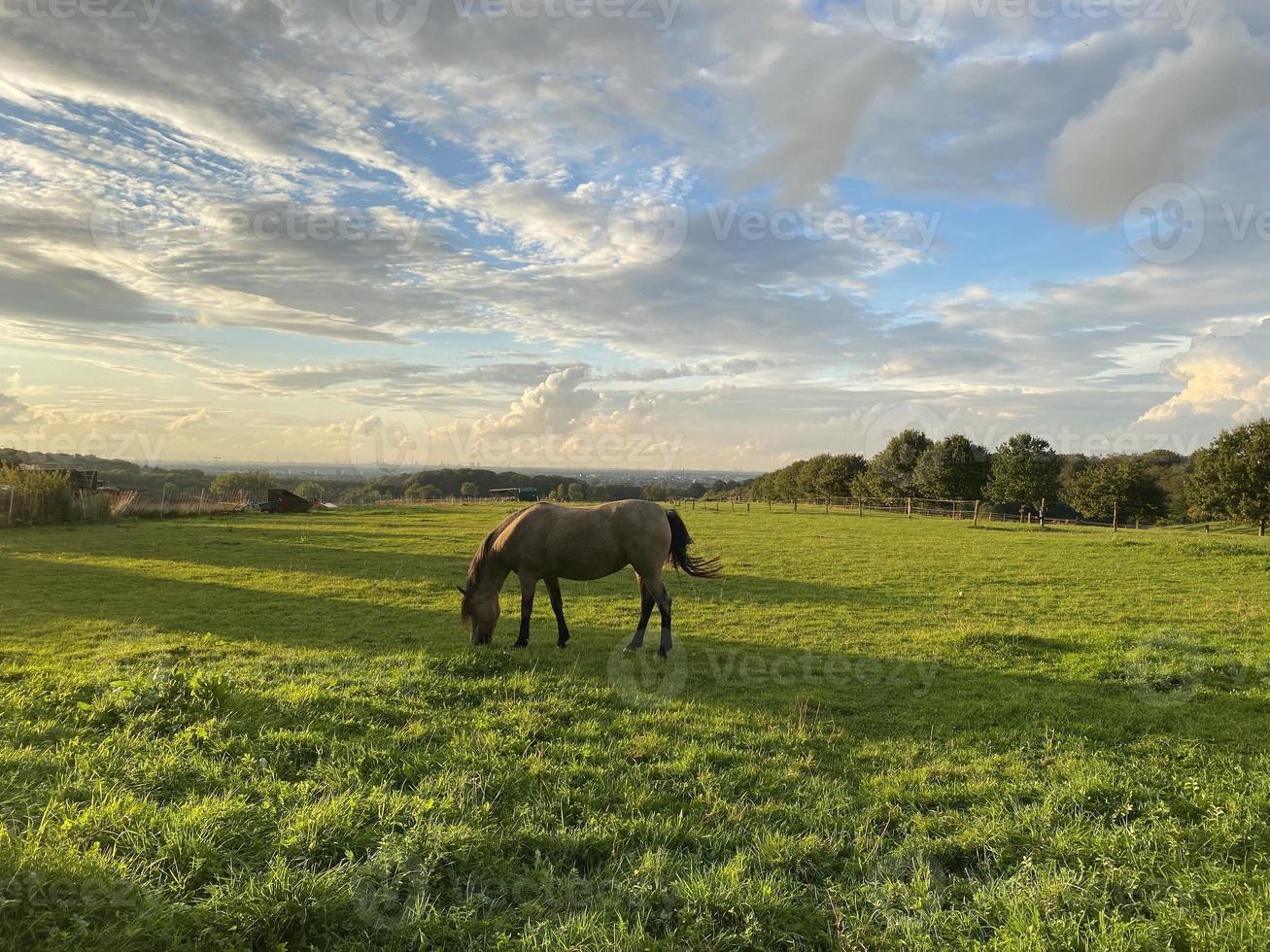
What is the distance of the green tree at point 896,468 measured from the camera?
6812cm

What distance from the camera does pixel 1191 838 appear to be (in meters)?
4.14

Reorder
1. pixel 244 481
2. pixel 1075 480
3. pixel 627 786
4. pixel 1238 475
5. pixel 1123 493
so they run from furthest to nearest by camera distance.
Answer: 1. pixel 244 481
2. pixel 1075 480
3. pixel 1123 493
4. pixel 1238 475
5. pixel 627 786

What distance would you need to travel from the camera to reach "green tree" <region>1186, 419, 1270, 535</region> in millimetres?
42031

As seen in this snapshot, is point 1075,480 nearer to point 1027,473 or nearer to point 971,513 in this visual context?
point 1027,473

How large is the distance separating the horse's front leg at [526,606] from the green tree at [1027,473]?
6003cm

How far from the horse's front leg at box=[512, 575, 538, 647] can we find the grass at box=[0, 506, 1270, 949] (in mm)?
479

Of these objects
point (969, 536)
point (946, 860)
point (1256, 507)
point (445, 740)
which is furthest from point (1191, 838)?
point (1256, 507)

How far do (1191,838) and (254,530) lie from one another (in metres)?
33.3

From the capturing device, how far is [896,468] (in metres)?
69.9

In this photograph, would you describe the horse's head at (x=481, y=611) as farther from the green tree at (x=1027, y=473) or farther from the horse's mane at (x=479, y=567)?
the green tree at (x=1027, y=473)

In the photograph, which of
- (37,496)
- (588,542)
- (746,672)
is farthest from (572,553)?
(37,496)

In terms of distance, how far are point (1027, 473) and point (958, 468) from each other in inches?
271

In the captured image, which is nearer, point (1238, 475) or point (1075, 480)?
point (1238, 475)

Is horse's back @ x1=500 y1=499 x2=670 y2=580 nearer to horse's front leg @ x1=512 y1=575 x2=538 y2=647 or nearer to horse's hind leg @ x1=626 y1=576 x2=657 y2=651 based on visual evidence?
horse's front leg @ x1=512 y1=575 x2=538 y2=647
